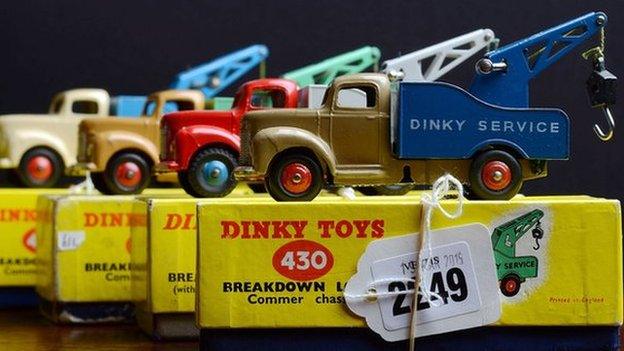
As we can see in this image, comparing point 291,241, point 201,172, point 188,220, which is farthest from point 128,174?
point 291,241

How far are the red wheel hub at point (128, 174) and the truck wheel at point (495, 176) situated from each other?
854 mm

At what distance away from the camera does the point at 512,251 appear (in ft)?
4.93

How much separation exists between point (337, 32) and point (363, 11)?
89 millimetres

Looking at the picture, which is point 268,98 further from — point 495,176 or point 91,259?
point 495,176

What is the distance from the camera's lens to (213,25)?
2803 millimetres

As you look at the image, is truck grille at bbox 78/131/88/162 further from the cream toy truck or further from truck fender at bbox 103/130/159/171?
the cream toy truck

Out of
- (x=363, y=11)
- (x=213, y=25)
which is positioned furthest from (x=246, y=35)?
(x=363, y=11)

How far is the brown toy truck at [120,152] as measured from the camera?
7.36 feet

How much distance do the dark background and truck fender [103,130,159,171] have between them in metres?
0.56

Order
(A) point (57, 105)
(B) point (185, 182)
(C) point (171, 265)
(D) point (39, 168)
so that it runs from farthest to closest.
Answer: (A) point (57, 105) < (D) point (39, 168) < (B) point (185, 182) < (C) point (171, 265)

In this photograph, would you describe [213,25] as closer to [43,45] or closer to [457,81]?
[43,45]

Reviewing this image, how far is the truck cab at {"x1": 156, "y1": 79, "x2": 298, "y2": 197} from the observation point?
74.3 inches

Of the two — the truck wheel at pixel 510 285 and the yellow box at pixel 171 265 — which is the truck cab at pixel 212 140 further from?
the truck wheel at pixel 510 285

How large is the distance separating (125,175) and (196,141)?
0.37 meters
